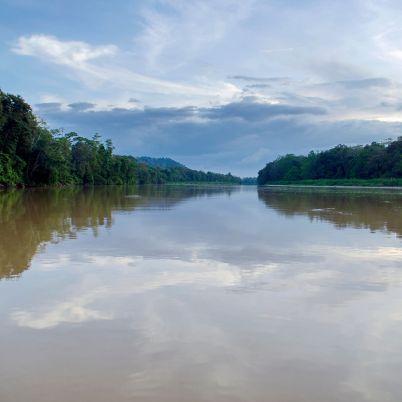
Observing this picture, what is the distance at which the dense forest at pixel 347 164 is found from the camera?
8412 centimetres

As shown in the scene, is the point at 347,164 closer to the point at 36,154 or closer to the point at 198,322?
the point at 36,154

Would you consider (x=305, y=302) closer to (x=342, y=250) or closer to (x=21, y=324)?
(x=21, y=324)

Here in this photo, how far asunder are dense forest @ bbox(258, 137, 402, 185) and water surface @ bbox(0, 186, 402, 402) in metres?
75.3

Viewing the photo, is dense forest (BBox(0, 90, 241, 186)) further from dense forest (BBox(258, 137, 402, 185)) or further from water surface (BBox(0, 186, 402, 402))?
dense forest (BBox(258, 137, 402, 185))

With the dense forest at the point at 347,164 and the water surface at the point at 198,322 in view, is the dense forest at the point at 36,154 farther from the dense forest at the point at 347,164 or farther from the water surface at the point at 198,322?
the dense forest at the point at 347,164

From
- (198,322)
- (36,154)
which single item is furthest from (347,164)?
(198,322)

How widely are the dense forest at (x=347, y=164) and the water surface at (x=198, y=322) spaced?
7533cm

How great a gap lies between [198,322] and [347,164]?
4024 inches

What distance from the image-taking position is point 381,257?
9.21 m

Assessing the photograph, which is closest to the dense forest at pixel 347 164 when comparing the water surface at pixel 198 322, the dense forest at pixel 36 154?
the dense forest at pixel 36 154

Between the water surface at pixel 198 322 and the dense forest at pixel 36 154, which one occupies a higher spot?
the dense forest at pixel 36 154

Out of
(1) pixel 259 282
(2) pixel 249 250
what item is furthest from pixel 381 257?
(1) pixel 259 282

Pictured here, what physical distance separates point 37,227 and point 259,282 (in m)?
8.28

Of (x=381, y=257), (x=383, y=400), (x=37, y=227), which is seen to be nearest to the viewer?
(x=383, y=400)
